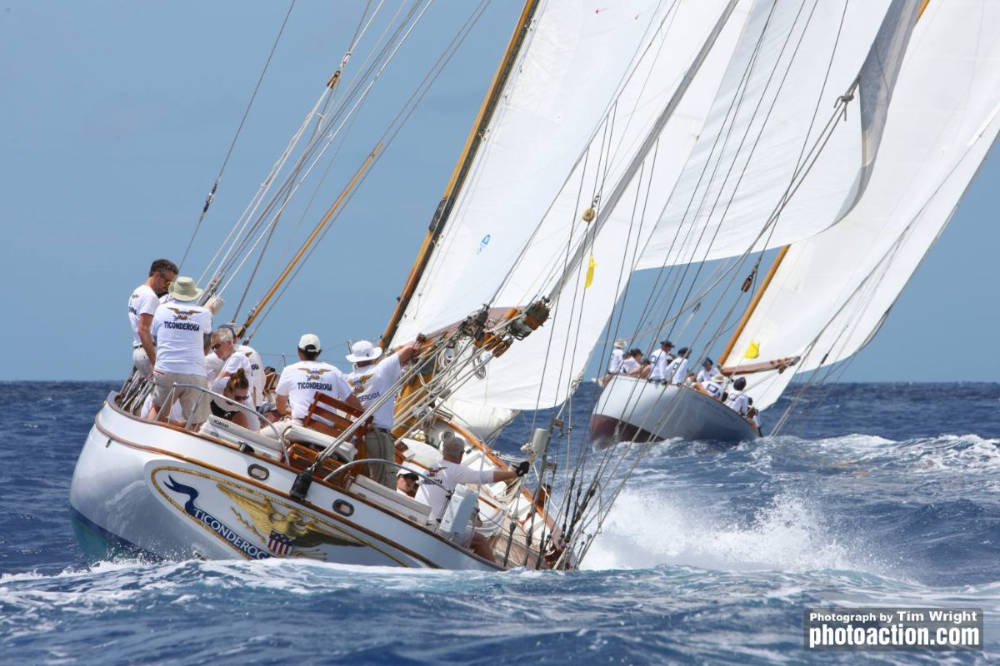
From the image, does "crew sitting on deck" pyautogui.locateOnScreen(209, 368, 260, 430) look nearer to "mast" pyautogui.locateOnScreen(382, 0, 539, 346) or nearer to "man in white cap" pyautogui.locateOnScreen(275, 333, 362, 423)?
"man in white cap" pyautogui.locateOnScreen(275, 333, 362, 423)

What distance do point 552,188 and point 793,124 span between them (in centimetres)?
237

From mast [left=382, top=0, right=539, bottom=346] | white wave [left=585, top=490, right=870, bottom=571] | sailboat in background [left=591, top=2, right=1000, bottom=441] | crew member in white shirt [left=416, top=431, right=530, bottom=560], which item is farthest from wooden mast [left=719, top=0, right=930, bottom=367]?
crew member in white shirt [left=416, top=431, right=530, bottom=560]

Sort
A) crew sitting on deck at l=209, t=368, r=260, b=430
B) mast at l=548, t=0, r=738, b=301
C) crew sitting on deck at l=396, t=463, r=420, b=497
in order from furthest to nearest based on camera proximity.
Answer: mast at l=548, t=0, r=738, b=301
crew sitting on deck at l=396, t=463, r=420, b=497
crew sitting on deck at l=209, t=368, r=260, b=430

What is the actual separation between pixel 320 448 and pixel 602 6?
565 cm

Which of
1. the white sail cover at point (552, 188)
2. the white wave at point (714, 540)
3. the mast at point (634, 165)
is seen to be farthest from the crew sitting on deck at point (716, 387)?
the mast at point (634, 165)

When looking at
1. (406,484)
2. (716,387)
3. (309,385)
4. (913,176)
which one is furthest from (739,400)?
(309,385)

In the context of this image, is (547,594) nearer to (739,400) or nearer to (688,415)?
(688,415)

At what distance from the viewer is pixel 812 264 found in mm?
22875

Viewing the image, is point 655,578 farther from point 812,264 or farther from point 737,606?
point 812,264

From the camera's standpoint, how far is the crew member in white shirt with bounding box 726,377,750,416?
26297 mm

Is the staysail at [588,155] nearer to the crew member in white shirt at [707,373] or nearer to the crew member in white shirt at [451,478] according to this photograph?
the crew member in white shirt at [451,478]

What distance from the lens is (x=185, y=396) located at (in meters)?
9.59

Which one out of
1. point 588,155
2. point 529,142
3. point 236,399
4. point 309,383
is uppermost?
point 588,155

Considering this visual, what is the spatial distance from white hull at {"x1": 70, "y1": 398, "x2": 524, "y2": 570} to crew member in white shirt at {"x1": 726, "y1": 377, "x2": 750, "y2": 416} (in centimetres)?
1821
